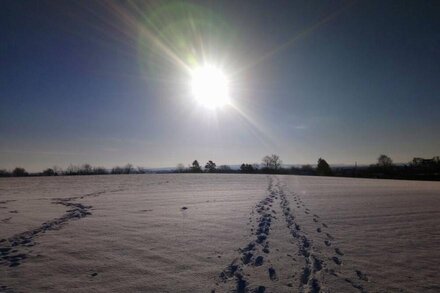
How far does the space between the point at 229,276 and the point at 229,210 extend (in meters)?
7.03

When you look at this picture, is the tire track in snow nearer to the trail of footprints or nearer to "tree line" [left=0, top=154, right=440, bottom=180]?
the trail of footprints

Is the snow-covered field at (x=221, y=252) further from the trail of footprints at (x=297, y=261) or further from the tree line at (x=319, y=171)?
the tree line at (x=319, y=171)

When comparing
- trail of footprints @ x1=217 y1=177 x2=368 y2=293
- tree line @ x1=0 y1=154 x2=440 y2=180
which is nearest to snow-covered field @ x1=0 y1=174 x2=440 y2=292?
trail of footprints @ x1=217 y1=177 x2=368 y2=293

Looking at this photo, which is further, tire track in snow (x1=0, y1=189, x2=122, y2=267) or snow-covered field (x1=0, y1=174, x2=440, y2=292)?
tire track in snow (x1=0, y1=189, x2=122, y2=267)

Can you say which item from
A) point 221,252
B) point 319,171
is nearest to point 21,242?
point 221,252

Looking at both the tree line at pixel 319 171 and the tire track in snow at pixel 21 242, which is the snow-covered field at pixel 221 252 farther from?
the tree line at pixel 319 171

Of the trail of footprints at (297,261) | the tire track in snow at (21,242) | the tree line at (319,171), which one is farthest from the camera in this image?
the tree line at (319,171)

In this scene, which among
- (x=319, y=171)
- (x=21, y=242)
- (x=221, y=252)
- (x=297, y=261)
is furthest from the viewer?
(x=319, y=171)

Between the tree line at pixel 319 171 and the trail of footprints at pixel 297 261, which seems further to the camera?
the tree line at pixel 319 171

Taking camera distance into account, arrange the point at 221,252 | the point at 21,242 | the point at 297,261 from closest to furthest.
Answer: the point at 297,261
the point at 221,252
the point at 21,242

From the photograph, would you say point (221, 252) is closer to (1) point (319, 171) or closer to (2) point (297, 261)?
(2) point (297, 261)

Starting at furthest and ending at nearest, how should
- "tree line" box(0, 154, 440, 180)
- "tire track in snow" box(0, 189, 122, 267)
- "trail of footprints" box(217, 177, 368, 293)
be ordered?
1. "tree line" box(0, 154, 440, 180)
2. "tire track in snow" box(0, 189, 122, 267)
3. "trail of footprints" box(217, 177, 368, 293)

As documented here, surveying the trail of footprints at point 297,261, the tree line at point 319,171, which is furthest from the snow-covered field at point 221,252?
the tree line at point 319,171

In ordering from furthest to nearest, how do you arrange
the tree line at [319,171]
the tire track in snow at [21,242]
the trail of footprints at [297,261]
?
the tree line at [319,171], the tire track in snow at [21,242], the trail of footprints at [297,261]
